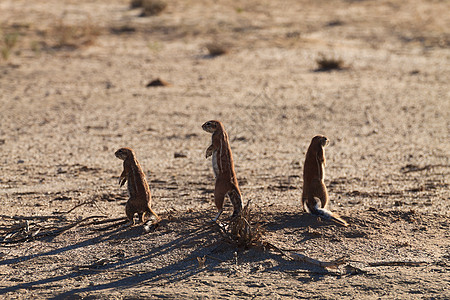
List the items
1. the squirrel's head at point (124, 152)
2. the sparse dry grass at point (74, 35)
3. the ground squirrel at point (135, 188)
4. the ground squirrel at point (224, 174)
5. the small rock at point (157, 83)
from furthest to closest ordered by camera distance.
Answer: the sparse dry grass at point (74, 35)
the small rock at point (157, 83)
the squirrel's head at point (124, 152)
the ground squirrel at point (135, 188)
the ground squirrel at point (224, 174)

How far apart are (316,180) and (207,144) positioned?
460cm

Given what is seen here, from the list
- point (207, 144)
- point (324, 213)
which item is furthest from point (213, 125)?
point (207, 144)

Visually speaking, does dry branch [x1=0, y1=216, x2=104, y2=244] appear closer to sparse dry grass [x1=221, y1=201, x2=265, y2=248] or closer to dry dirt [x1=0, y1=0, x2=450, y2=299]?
dry dirt [x1=0, y1=0, x2=450, y2=299]

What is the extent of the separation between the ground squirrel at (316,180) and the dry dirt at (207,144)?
0.38 feet

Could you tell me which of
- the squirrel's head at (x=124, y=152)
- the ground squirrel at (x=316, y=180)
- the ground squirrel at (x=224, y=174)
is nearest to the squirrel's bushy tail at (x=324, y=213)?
the ground squirrel at (x=316, y=180)

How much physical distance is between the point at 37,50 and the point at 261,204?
13007mm

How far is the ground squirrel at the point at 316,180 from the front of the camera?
689 centimetres

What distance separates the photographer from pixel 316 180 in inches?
273

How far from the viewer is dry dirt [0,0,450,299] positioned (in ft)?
20.3

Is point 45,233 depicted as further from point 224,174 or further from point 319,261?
point 319,261

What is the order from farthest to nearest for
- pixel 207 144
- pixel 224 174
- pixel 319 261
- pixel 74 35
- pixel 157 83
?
pixel 74 35, pixel 157 83, pixel 207 144, pixel 224 174, pixel 319 261

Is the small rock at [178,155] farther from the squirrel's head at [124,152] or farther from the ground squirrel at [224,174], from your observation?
the ground squirrel at [224,174]

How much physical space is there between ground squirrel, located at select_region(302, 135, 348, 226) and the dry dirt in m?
0.12

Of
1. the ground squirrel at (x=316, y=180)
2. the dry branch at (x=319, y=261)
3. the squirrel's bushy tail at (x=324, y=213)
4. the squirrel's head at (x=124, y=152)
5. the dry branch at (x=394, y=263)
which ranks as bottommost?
the dry branch at (x=394, y=263)
